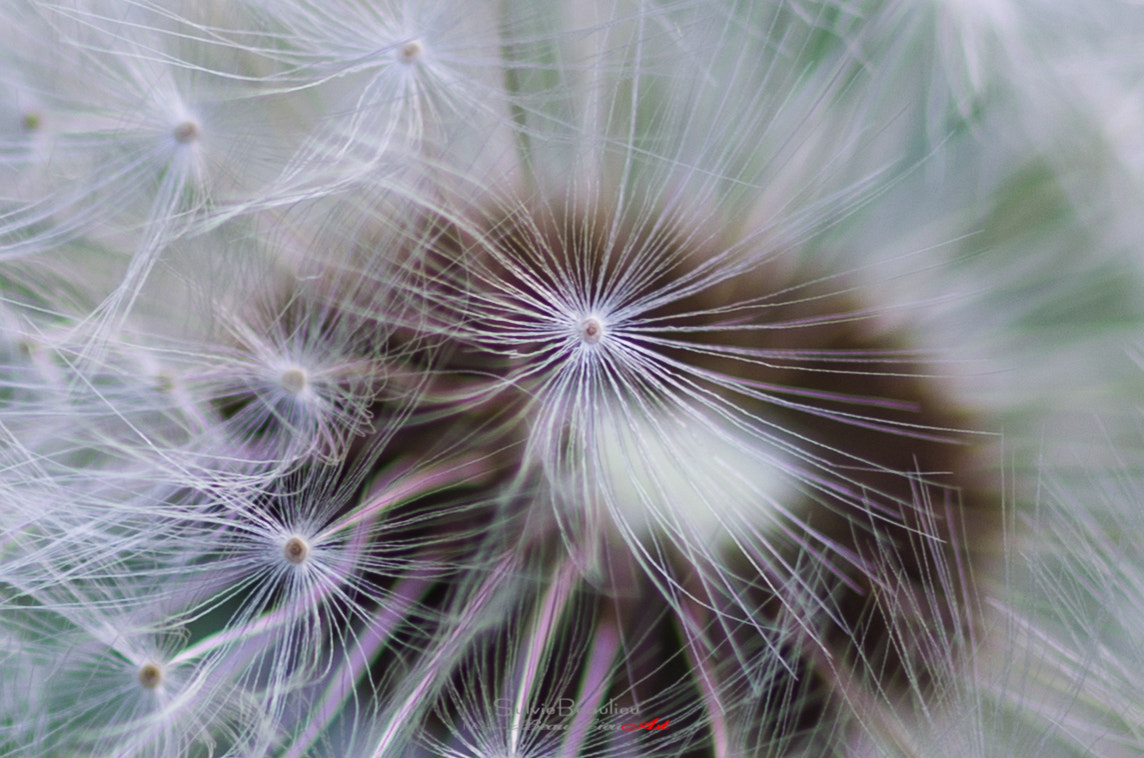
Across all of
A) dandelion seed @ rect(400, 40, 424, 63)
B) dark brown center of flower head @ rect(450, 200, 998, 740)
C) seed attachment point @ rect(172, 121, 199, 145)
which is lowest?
dark brown center of flower head @ rect(450, 200, 998, 740)

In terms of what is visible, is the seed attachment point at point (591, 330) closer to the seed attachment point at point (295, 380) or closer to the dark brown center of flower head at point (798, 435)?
the dark brown center of flower head at point (798, 435)

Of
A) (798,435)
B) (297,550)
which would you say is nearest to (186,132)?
(297,550)

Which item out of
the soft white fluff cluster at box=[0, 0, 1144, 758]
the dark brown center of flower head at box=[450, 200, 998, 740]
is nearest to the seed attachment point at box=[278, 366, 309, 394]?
the soft white fluff cluster at box=[0, 0, 1144, 758]

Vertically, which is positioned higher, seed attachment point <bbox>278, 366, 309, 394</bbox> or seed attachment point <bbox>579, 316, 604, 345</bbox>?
seed attachment point <bbox>278, 366, 309, 394</bbox>

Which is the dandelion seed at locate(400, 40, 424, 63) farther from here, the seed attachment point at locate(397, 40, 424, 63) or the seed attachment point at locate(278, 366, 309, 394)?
the seed attachment point at locate(278, 366, 309, 394)

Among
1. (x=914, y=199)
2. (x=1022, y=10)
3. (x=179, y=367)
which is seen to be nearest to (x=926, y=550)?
(x=914, y=199)

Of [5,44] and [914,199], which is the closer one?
[914,199]

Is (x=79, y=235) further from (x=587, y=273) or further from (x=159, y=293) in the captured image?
(x=587, y=273)

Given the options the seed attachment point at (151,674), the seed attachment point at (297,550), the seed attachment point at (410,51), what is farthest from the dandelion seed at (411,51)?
the seed attachment point at (151,674)

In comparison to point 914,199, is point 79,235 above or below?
above
